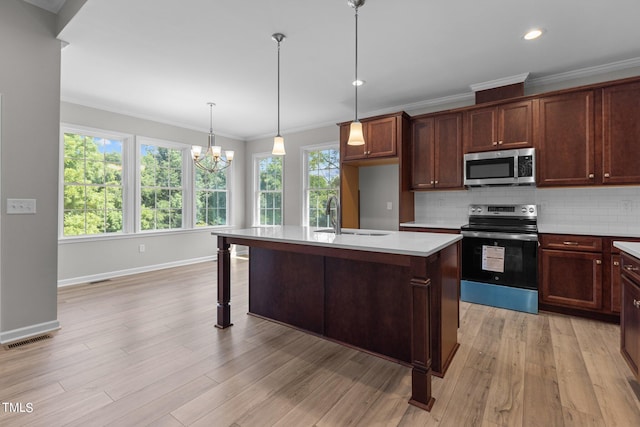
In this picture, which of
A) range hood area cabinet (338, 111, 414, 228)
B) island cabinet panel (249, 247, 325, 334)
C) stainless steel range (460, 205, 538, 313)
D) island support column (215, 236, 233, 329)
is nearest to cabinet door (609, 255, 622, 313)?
stainless steel range (460, 205, 538, 313)

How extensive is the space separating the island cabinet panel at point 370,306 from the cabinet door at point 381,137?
2.18 metres

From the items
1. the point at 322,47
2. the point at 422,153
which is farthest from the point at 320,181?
the point at 322,47

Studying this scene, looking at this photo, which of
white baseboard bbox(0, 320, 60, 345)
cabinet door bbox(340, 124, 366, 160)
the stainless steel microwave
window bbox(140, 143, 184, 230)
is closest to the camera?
white baseboard bbox(0, 320, 60, 345)

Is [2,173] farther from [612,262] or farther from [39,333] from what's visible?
[612,262]

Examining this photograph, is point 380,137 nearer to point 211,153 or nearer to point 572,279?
point 211,153

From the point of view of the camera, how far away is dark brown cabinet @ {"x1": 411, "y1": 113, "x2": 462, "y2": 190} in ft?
12.5

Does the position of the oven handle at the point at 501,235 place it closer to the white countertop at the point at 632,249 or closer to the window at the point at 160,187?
the white countertop at the point at 632,249

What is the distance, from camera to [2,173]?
245 cm

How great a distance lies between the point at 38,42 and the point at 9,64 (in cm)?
31

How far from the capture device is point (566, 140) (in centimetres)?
318

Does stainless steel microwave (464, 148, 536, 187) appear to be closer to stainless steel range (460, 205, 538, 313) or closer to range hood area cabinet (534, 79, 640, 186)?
range hood area cabinet (534, 79, 640, 186)

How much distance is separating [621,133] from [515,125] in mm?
893

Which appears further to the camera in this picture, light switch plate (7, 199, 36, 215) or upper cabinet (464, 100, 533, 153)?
upper cabinet (464, 100, 533, 153)

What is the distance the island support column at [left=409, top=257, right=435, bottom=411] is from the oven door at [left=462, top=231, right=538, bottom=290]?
2085 mm
